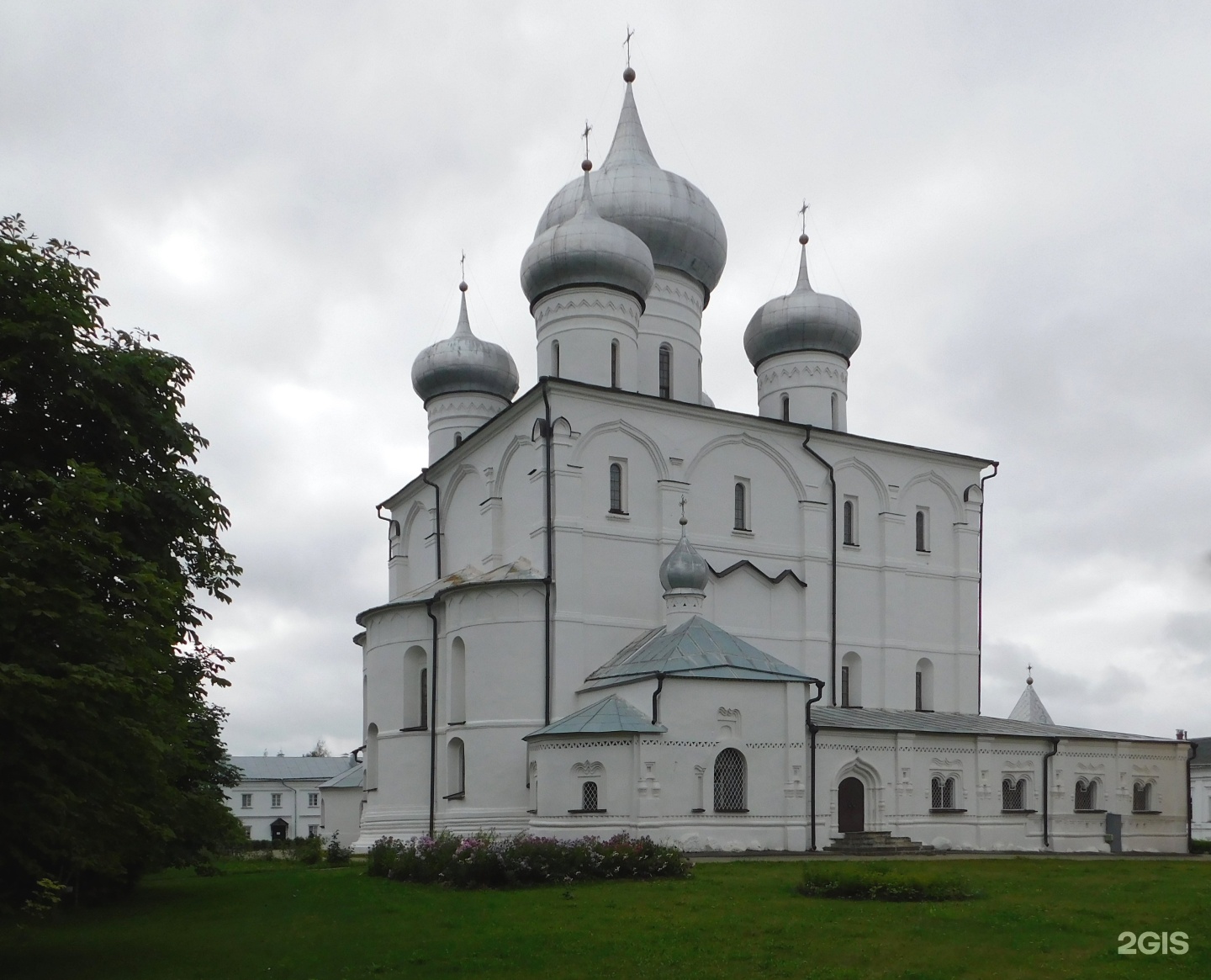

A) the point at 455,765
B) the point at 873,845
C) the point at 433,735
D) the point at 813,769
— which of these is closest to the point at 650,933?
the point at 813,769

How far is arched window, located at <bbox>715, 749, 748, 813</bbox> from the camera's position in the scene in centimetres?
2023

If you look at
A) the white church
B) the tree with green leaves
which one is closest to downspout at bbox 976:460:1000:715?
the white church

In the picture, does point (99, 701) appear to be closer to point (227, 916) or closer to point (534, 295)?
point (227, 916)

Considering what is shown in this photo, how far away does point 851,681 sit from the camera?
25469 mm

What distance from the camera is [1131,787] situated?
2470 centimetres

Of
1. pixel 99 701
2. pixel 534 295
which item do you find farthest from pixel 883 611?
pixel 99 701

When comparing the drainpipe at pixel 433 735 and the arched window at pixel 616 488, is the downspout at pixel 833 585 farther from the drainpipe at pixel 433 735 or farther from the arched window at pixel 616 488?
the drainpipe at pixel 433 735

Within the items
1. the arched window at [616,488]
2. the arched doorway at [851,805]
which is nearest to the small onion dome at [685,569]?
the arched window at [616,488]

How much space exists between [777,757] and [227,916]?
9.21m

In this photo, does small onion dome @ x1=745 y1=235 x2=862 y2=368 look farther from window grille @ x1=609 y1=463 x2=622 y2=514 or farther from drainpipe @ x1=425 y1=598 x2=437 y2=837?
drainpipe @ x1=425 y1=598 x2=437 y2=837

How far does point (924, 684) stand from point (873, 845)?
20.4 feet

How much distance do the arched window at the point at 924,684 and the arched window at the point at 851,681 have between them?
163cm

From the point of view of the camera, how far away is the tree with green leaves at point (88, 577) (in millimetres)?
10484

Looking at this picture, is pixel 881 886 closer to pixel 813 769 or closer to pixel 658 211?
pixel 813 769
